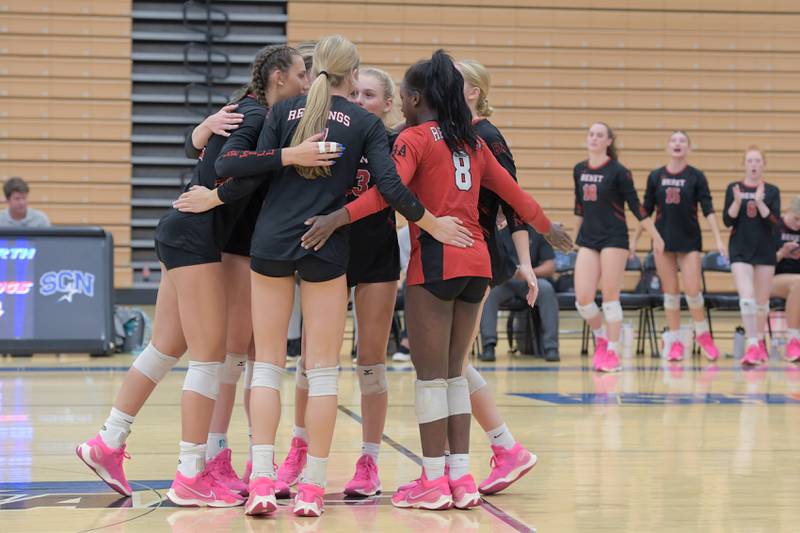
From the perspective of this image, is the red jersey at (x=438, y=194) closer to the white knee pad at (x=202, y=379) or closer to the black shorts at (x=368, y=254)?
the black shorts at (x=368, y=254)

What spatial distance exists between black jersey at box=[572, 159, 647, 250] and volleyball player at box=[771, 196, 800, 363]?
1929 millimetres

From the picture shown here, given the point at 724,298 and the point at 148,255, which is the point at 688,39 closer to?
the point at 724,298

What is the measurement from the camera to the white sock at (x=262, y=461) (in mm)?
3006

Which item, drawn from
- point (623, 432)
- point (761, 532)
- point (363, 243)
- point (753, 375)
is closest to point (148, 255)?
point (753, 375)

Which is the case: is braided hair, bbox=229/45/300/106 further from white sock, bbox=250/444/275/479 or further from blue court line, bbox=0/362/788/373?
blue court line, bbox=0/362/788/373

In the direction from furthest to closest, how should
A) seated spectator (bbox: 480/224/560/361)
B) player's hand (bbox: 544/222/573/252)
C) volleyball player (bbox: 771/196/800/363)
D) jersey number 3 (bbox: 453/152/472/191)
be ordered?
1. volleyball player (bbox: 771/196/800/363)
2. seated spectator (bbox: 480/224/560/361)
3. player's hand (bbox: 544/222/573/252)
4. jersey number 3 (bbox: 453/152/472/191)

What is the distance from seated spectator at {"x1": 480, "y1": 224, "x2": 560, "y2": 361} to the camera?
9062mm

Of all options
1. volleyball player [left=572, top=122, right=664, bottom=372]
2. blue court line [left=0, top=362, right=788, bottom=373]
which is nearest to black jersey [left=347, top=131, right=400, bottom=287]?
blue court line [left=0, top=362, right=788, bottom=373]

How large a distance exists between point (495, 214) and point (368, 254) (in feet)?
1.60

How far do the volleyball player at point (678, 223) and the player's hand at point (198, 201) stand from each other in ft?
20.0

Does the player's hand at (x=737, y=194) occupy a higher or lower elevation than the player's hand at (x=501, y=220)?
higher

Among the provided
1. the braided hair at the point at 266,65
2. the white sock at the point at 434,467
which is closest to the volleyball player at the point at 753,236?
the white sock at the point at 434,467

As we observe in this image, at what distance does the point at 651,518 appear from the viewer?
3.01 m

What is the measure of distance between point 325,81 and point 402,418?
2.59m
